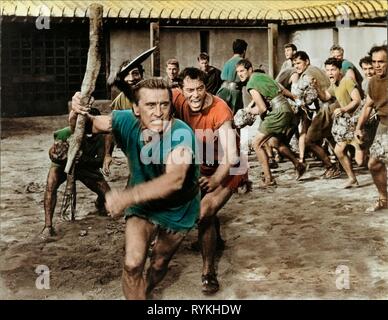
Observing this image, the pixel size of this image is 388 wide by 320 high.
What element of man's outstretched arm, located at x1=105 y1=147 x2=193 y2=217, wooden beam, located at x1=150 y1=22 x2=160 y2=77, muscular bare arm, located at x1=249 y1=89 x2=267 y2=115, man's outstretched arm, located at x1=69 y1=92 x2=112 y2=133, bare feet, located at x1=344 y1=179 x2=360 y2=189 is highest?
wooden beam, located at x1=150 y1=22 x2=160 y2=77

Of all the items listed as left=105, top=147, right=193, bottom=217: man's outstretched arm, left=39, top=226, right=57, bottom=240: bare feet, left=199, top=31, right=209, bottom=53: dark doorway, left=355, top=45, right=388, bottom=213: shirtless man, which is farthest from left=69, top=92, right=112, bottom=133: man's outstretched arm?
left=199, top=31, right=209, bottom=53: dark doorway

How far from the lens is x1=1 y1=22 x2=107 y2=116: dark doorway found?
6.59m

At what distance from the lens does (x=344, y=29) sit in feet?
20.4

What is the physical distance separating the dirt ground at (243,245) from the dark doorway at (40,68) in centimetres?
115

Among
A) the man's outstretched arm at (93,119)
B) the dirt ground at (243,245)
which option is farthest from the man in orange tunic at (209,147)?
the man's outstretched arm at (93,119)

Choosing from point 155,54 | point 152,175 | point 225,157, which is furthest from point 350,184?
point 152,175

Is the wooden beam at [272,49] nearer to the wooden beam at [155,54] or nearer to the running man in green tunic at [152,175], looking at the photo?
the wooden beam at [155,54]

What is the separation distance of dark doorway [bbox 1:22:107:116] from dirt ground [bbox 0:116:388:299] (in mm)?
1149

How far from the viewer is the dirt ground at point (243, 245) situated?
4.01m

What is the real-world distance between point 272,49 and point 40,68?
2928 millimetres

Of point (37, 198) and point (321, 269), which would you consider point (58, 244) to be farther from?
point (321, 269)

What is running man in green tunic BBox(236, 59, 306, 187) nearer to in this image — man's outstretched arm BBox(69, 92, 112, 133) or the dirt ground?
the dirt ground

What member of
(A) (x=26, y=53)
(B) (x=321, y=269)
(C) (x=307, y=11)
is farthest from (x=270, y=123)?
(A) (x=26, y=53)

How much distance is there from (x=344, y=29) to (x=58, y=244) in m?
3.52
